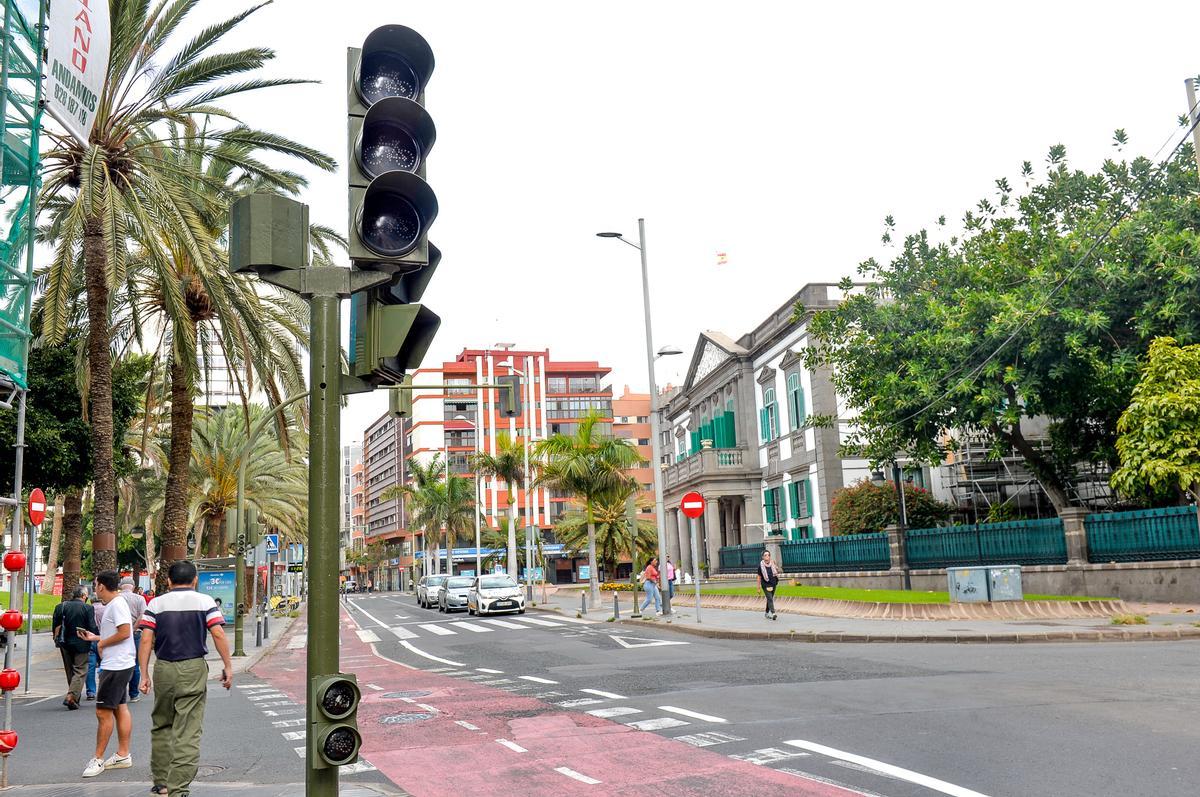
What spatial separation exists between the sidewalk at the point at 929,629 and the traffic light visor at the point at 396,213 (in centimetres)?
1637

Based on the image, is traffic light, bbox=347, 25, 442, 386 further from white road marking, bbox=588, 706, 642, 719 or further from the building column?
the building column

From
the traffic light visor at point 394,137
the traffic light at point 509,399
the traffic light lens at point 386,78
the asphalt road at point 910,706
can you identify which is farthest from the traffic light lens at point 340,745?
the traffic light at point 509,399

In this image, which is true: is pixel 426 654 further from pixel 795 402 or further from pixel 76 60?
pixel 795 402

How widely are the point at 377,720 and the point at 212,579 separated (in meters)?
19.3

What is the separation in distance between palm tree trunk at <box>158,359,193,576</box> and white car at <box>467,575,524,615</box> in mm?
15290

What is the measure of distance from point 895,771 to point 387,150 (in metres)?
5.81

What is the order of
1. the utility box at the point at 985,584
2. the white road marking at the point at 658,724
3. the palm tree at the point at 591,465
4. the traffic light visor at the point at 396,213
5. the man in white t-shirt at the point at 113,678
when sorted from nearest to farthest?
1. the traffic light visor at the point at 396,213
2. the man in white t-shirt at the point at 113,678
3. the white road marking at the point at 658,724
4. the utility box at the point at 985,584
5. the palm tree at the point at 591,465

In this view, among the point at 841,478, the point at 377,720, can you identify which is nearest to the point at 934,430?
the point at 841,478

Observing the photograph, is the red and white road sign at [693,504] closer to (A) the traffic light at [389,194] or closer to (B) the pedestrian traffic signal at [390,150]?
(A) the traffic light at [389,194]

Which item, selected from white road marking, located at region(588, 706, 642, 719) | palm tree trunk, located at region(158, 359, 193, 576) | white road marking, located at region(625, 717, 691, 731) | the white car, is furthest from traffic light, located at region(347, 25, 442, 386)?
the white car

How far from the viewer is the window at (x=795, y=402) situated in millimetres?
41156

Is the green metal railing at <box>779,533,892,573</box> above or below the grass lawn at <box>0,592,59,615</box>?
above

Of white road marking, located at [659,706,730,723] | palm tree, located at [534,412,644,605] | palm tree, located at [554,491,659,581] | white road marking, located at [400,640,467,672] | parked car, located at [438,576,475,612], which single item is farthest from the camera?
palm tree, located at [554,491,659,581]

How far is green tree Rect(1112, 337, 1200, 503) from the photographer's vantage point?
2016 cm
